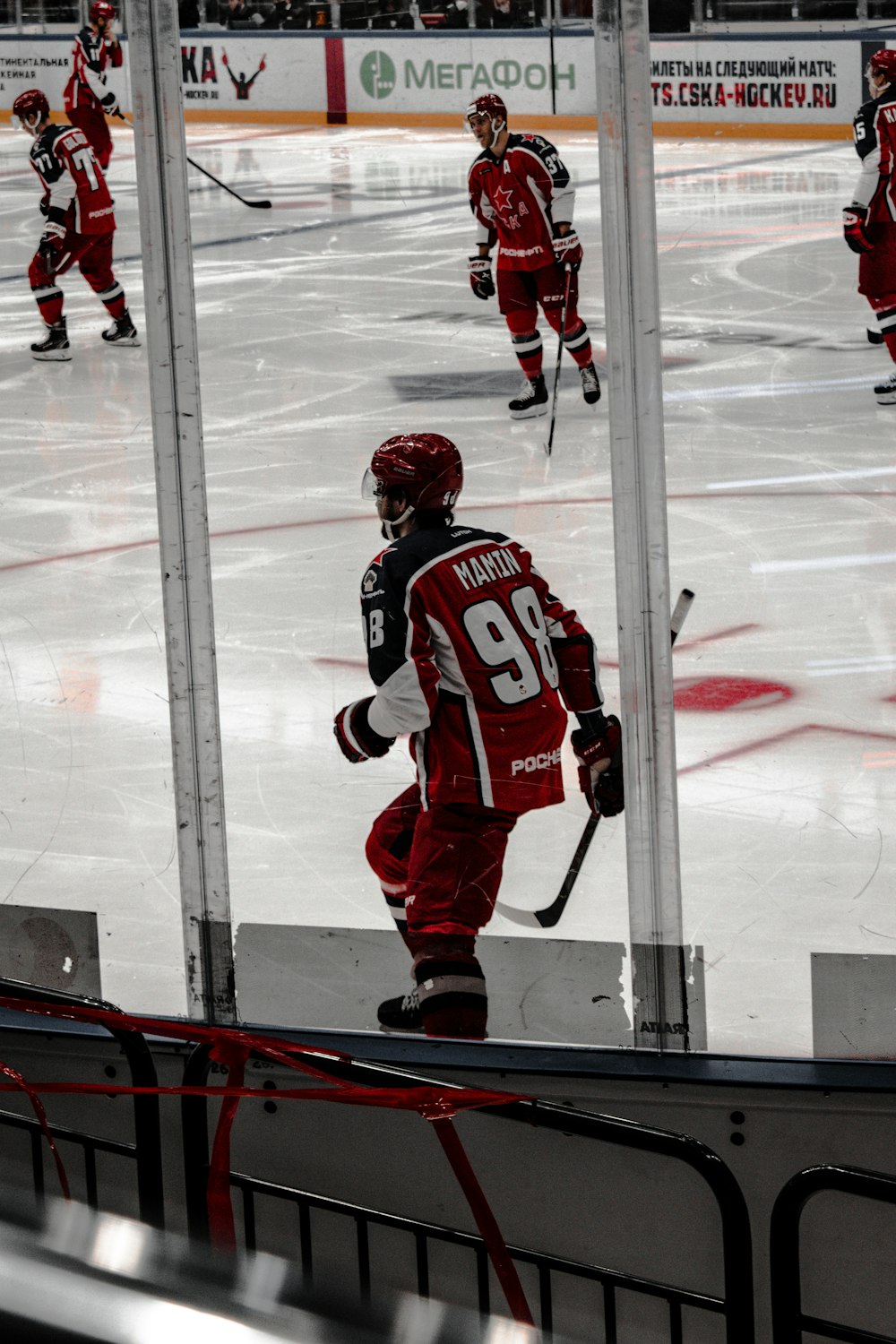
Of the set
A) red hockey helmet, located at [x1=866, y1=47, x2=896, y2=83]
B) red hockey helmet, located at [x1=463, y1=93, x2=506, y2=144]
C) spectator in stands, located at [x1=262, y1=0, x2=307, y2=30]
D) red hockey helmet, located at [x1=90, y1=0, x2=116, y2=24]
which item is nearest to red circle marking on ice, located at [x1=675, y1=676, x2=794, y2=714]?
red hockey helmet, located at [x1=463, y1=93, x2=506, y2=144]

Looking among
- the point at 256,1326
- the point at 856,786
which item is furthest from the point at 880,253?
the point at 256,1326

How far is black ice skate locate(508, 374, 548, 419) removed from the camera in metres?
5.91

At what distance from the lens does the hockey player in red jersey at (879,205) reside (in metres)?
5.84

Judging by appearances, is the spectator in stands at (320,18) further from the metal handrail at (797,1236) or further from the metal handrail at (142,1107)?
the metal handrail at (797,1236)

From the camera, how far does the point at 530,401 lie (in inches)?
236

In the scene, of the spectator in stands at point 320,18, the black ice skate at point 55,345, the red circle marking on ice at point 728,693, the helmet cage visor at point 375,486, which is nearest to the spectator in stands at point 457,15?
the spectator in stands at point 320,18

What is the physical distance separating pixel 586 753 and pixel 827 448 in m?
3.68

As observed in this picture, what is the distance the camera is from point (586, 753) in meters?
2.12

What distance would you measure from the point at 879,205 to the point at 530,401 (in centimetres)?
132

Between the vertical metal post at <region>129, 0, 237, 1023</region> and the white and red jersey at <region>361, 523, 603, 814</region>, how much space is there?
0.69 feet

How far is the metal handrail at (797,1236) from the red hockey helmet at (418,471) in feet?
3.13

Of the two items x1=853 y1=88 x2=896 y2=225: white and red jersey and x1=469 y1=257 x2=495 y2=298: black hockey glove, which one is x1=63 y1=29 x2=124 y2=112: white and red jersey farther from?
x1=853 y1=88 x2=896 y2=225: white and red jersey

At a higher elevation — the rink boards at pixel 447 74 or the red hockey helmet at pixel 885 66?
the rink boards at pixel 447 74

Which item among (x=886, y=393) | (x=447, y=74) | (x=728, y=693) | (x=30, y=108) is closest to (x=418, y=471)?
(x=728, y=693)
